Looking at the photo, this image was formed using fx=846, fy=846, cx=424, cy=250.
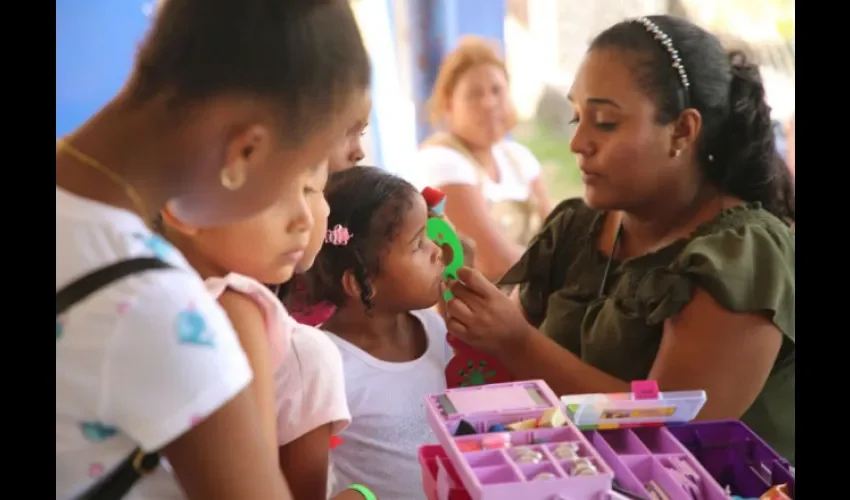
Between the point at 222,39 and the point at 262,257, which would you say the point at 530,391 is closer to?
the point at 262,257

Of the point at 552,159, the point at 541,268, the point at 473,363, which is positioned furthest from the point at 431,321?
the point at 552,159

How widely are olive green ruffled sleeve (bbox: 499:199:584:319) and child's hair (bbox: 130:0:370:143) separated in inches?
19.4

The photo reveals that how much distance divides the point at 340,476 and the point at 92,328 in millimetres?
340

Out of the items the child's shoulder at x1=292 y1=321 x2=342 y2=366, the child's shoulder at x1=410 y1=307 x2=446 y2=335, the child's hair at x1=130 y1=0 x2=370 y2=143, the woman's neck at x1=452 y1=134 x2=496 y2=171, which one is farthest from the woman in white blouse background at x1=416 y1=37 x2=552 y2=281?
the child's hair at x1=130 y1=0 x2=370 y2=143

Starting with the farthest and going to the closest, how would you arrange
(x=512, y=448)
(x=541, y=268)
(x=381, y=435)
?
(x=541, y=268), (x=381, y=435), (x=512, y=448)

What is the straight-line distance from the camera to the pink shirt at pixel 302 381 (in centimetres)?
49

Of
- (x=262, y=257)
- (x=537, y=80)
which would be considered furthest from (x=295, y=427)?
(x=537, y=80)

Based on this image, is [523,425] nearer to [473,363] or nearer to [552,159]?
[473,363]

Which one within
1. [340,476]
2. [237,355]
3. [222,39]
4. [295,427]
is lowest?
[340,476]

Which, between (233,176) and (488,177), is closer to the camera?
(233,176)

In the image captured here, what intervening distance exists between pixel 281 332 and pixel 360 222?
0.19 m

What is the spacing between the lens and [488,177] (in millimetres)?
891

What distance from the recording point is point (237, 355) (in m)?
0.35

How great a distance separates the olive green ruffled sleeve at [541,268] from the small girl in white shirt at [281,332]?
34cm
